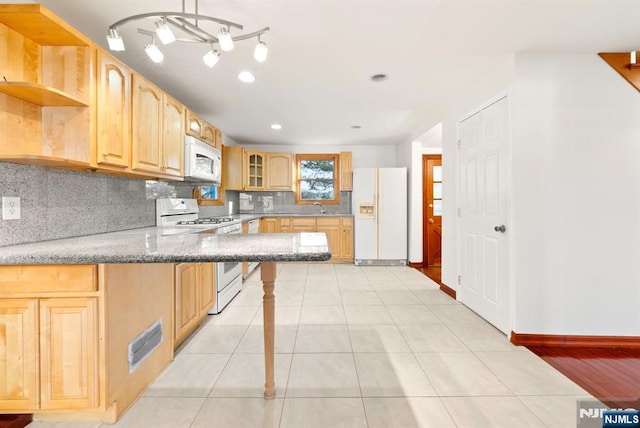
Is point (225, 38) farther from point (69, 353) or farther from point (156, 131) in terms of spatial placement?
point (69, 353)

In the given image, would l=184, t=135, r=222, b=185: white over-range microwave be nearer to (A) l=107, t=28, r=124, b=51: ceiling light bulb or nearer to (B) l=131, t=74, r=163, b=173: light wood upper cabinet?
(B) l=131, t=74, r=163, b=173: light wood upper cabinet

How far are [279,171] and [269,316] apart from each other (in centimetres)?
430

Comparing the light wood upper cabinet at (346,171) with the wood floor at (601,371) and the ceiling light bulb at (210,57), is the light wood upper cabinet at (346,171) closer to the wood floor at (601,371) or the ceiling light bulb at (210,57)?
the wood floor at (601,371)

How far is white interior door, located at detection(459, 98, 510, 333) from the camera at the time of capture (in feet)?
8.25

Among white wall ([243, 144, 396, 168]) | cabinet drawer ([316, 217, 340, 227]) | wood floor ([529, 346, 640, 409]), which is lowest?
wood floor ([529, 346, 640, 409])

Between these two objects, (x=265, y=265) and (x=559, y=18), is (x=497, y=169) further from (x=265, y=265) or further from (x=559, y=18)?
(x=265, y=265)

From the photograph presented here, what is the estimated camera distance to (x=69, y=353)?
4.67 feet

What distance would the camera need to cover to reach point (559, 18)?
191 cm

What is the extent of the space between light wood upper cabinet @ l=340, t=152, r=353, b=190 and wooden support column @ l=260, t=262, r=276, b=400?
4309 mm

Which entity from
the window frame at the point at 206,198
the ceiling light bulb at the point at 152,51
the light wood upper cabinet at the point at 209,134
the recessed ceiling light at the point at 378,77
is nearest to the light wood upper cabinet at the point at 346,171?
the window frame at the point at 206,198

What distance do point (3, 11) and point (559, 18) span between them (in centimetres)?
308

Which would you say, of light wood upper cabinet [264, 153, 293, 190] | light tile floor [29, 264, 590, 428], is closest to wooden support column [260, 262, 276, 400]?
light tile floor [29, 264, 590, 428]

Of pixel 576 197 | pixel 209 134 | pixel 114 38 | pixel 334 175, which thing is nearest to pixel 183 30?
pixel 114 38

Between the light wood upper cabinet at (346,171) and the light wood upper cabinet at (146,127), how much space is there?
148 inches
